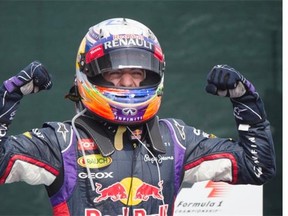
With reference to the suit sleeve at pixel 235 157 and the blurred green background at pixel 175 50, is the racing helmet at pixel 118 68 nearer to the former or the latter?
the suit sleeve at pixel 235 157

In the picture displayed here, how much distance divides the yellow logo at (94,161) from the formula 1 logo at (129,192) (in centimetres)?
7

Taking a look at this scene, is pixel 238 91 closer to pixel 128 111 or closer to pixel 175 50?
pixel 128 111

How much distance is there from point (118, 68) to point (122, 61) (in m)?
0.03

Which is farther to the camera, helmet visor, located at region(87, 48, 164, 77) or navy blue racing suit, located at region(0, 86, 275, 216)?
helmet visor, located at region(87, 48, 164, 77)

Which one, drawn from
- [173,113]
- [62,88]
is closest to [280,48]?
[173,113]

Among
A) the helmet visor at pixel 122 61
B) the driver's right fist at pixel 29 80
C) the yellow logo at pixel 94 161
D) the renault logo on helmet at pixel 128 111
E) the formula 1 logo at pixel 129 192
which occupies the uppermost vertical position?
the helmet visor at pixel 122 61

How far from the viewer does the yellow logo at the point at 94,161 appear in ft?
9.36

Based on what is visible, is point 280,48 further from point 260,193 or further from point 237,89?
point 237,89

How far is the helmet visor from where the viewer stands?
290 cm

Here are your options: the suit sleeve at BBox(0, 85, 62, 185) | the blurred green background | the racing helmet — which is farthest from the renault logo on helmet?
the blurred green background

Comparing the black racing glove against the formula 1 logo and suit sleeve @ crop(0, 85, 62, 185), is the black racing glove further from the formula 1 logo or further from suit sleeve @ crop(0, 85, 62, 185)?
suit sleeve @ crop(0, 85, 62, 185)

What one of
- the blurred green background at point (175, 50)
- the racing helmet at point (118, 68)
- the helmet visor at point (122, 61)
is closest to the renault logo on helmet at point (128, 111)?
the racing helmet at point (118, 68)

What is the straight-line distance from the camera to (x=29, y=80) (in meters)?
2.78

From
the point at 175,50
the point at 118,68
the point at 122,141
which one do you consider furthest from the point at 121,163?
the point at 175,50
